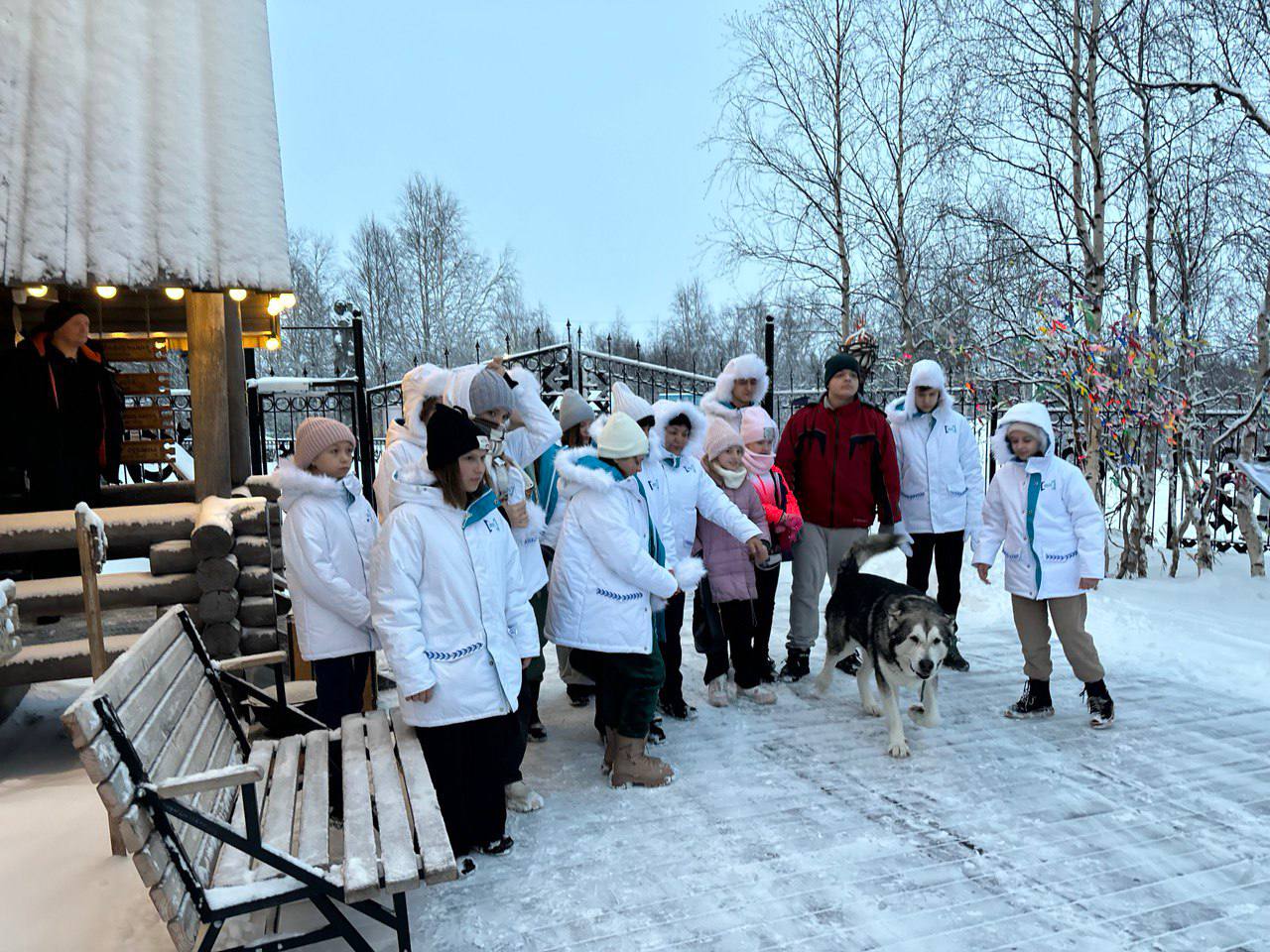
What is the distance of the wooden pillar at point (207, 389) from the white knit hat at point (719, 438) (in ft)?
11.3

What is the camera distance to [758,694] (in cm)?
543

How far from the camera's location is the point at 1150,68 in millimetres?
8812

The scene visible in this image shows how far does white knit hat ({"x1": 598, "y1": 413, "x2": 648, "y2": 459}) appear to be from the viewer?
4246mm

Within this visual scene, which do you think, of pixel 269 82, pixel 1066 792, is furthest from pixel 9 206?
pixel 1066 792

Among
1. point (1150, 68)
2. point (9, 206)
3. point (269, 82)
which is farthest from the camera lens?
point (1150, 68)

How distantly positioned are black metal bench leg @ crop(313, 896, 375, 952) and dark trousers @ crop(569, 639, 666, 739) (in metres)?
1.71

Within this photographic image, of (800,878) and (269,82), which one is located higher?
(269,82)

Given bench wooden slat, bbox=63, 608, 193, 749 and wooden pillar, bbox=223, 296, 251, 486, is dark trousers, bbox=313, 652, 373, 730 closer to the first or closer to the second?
bench wooden slat, bbox=63, 608, 193, 749

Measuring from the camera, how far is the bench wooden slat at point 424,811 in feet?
8.53

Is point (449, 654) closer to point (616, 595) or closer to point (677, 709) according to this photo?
point (616, 595)

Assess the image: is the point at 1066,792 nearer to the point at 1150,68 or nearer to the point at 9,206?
the point at 9,206

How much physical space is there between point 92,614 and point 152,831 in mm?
1594

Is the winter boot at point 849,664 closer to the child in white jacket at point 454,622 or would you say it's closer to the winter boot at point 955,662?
the winter boot at point 955,662

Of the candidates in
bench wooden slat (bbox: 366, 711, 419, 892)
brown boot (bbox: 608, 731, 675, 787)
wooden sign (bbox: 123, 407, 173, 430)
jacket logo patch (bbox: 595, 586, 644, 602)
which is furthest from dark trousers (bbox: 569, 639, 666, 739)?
wooden sign (bbox: 123, 407, 173, 430)
